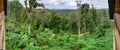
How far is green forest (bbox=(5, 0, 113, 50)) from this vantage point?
712 centimetres

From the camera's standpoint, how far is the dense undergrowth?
274 inches

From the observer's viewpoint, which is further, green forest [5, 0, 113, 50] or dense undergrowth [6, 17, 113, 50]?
green forest [5, 0, 113, 50]

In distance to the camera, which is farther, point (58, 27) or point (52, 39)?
point (58, 27)

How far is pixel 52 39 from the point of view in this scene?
721 cm

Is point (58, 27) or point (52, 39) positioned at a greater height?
point (58, 27)

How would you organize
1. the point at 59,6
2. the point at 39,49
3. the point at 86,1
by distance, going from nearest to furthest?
the point at 39,49 → the point at 86,1 → the point at 59,6

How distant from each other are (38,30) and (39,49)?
2.79 ft

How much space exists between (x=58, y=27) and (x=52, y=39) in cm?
61

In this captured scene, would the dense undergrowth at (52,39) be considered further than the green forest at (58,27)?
No

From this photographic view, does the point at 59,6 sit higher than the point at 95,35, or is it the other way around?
the point at 59,6

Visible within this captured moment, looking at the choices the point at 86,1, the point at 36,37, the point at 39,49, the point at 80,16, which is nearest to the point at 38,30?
the point at 36,37

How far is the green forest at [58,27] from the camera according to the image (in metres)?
7.12

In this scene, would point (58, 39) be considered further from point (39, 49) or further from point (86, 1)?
point (86, 1)

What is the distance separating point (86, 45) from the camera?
7.05 metres
